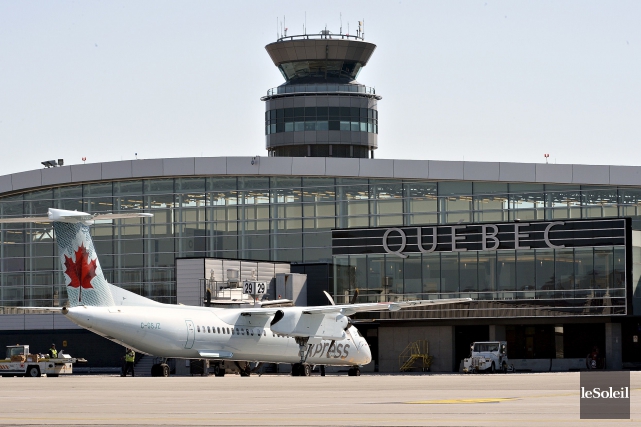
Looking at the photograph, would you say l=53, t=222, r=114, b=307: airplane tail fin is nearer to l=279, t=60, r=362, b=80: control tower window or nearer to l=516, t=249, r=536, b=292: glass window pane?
l=516, t=249, r=536, b=292: glass window pane

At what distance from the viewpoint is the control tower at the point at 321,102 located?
85.9 metres

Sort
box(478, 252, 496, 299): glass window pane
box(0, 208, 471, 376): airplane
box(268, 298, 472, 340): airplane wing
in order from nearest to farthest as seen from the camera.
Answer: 1. box(0, 208, 471, 376): airplane
2. box(268, 298, 472, 340): airplane wing
3. box(478, 252, 496, 299): glass window pane

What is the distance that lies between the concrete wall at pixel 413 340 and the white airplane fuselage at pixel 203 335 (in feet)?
39.3

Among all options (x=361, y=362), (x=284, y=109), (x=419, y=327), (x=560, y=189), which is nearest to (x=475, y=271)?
(x=419, y=327)

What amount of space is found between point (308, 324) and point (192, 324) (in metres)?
5.60

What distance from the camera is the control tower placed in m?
85.9

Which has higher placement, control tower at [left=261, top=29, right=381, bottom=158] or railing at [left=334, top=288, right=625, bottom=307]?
control tower at [left=261, top=29, right=381, bottom=158]

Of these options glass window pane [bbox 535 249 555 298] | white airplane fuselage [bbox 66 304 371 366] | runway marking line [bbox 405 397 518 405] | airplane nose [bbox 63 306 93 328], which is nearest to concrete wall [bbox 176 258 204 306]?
white airplane fuselage [bbox 66 304 371 366]

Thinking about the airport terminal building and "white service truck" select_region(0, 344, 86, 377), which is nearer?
"white service truck" select_region(0, 344, 86, 377)

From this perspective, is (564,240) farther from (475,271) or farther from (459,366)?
(459,366)

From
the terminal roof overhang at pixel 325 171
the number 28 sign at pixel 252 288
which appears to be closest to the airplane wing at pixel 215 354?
the number 28 sign at pixel 252 288

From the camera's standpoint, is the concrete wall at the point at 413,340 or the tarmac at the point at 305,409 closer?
the tarmac at the point at 305,409

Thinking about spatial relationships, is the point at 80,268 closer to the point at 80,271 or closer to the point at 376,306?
the point at 80,271

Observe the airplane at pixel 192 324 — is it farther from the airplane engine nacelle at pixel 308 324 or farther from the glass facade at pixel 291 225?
the glass facade at pixel 291 225
